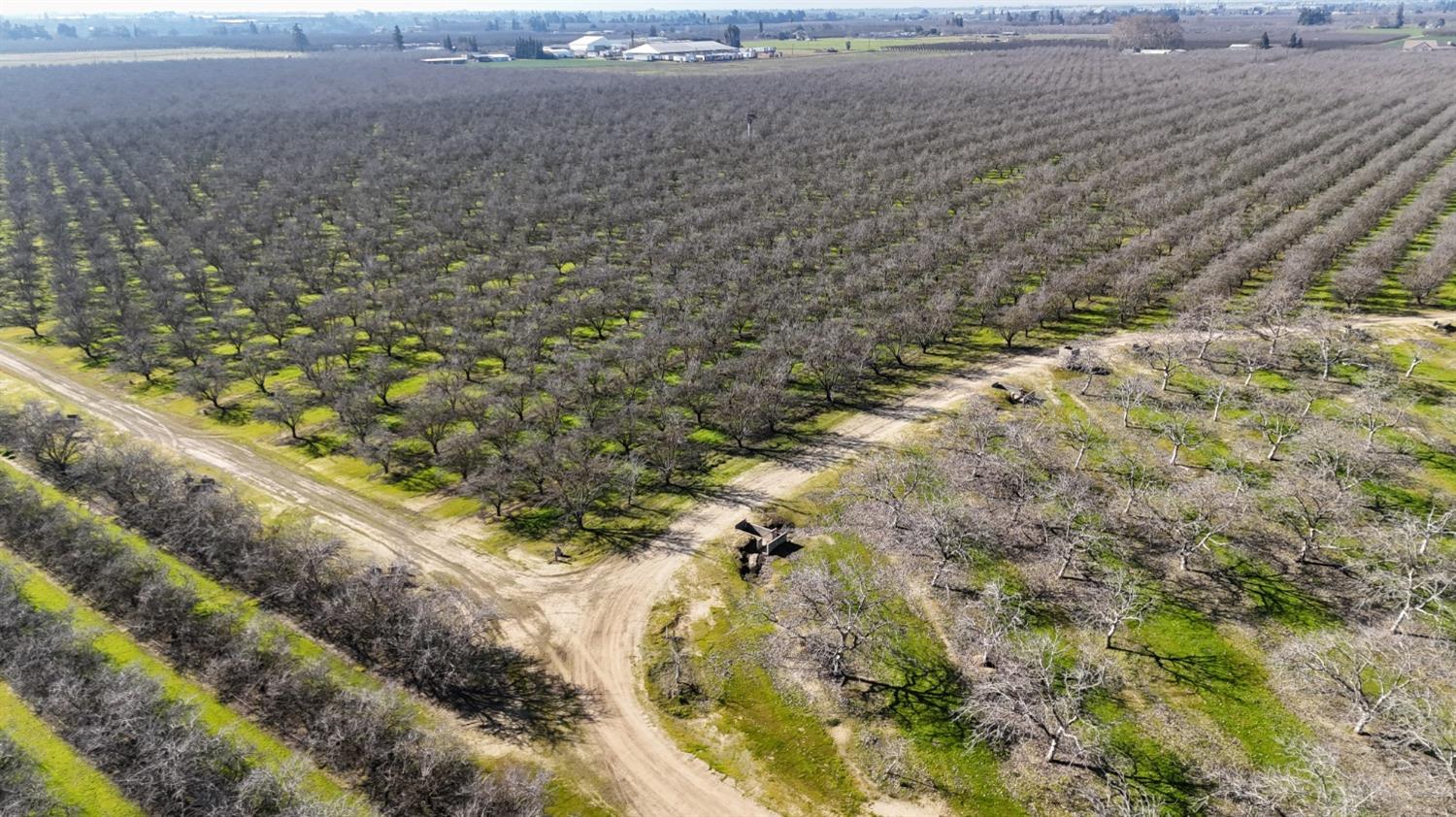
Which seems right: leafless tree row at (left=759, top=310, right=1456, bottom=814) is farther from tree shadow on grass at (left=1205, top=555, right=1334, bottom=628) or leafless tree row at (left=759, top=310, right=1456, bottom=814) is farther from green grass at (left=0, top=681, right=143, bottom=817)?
green grass at (left=0, top=681, right=143, bottom=817)

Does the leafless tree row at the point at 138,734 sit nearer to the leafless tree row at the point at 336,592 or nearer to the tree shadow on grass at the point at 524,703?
the leafless tree row at the point at 336,592

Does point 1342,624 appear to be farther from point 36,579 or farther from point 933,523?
point 36,579

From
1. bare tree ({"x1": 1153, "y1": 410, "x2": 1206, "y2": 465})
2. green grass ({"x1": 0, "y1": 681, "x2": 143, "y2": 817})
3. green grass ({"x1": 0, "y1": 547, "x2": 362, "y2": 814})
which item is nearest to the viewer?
green grass ({"x1": 0, "y1": 681, "x2": 143, "y2": 817})

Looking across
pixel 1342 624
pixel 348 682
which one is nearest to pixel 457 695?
pixel 348 682


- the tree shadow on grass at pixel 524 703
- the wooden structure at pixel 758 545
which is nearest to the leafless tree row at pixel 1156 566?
the wooden structure at pixel 758 545

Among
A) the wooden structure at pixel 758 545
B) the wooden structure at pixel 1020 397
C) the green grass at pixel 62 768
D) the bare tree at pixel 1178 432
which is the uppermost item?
the wooden structure at pixel 1020 397

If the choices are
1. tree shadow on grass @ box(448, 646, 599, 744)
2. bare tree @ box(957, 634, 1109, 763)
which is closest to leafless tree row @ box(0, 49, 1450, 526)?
tree shadow on grass @ box(448, 646, 599, 744)

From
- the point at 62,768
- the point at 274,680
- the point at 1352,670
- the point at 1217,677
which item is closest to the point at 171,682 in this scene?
the point at 62,768
